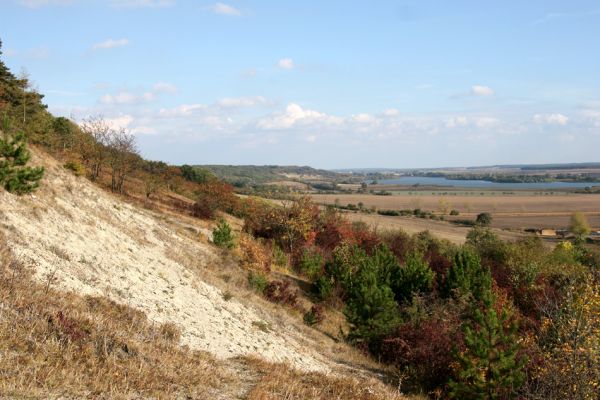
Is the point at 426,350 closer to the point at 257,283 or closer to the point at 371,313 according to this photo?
the point at 371,313

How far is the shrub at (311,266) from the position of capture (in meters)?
33.1

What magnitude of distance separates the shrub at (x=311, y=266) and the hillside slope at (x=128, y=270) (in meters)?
12.3

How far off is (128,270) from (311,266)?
18662mm

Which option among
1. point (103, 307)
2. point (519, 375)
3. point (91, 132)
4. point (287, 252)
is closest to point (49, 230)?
point (103, 307)

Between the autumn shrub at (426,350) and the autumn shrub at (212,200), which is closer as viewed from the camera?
the autumn shrub at (426,350)

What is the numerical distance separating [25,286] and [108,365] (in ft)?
12.2

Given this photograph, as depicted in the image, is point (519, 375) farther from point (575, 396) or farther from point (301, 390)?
point (301, 390)

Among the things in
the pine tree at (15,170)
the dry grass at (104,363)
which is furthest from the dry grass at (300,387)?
the pine tree at (15,170)

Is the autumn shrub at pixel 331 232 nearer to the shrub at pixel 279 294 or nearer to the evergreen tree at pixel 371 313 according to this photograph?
the shrub at pixel 279 294

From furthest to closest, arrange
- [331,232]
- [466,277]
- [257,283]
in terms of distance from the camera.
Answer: [331,232]
[466,277]
[257,283]

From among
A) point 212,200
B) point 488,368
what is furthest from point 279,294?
point 212,200

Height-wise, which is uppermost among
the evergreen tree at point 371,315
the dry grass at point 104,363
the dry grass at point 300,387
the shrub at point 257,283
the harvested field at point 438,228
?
the dry grass at point 104,363

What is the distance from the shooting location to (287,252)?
39.5 m

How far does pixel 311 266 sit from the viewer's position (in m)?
33.2
